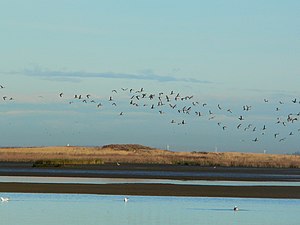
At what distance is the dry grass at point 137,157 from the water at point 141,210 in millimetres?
41903

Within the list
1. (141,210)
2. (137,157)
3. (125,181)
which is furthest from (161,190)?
(137,157)

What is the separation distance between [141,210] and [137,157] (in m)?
68.1

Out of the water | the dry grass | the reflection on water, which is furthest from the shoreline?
the dry grass

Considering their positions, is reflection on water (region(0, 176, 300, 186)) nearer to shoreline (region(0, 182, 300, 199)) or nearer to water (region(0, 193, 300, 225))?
shoreline (region(0, 182, 300, 199))

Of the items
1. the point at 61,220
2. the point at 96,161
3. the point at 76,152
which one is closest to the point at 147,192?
the point at 61,220

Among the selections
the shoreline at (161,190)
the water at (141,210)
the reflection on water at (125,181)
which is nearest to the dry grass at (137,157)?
the reflection on water at (125,181)

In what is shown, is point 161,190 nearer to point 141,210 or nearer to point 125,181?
point 125,181

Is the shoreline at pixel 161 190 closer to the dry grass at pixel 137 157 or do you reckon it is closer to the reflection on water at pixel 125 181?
the reflection on water at pixel 125 181

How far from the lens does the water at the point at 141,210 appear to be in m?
34.7

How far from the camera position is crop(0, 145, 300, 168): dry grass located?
93688mm

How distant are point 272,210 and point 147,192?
9954 mm

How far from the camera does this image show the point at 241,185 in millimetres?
55094

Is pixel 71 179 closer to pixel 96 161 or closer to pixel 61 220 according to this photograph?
pixel 61 220

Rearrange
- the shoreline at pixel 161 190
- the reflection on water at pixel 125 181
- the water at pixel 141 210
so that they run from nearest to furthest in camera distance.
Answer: the water at pixel 141 210 → the shoreline at pixel 161 190 → the reflection on water at pixel 125 181
